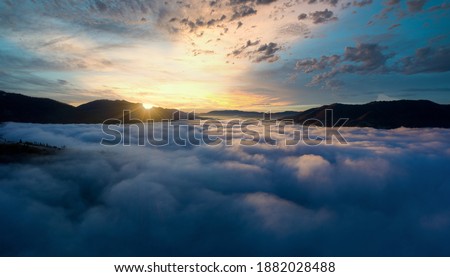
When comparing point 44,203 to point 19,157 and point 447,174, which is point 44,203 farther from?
point 447,174

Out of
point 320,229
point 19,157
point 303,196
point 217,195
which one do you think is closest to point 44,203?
point 19,157

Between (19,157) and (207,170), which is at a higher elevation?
(19,157)

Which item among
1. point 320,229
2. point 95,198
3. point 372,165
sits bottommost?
point 320,229

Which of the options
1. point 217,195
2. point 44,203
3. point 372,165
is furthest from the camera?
point 372,165

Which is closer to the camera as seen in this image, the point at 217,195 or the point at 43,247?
the point at 43,247

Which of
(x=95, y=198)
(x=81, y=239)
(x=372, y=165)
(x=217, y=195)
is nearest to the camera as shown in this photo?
(x=81, y=239)

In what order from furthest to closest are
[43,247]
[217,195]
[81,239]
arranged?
[217,195] < [81,239] < [43,247]

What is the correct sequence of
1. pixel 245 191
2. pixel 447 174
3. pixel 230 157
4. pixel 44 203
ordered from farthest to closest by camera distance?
1. pixel 230 157
2. pixel 447 174
3. pixel 245 191
4. pixel 44 203

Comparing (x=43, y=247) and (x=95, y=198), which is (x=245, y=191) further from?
(x=43, y=247)

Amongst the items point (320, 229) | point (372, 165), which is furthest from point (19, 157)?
point (372, 165)
